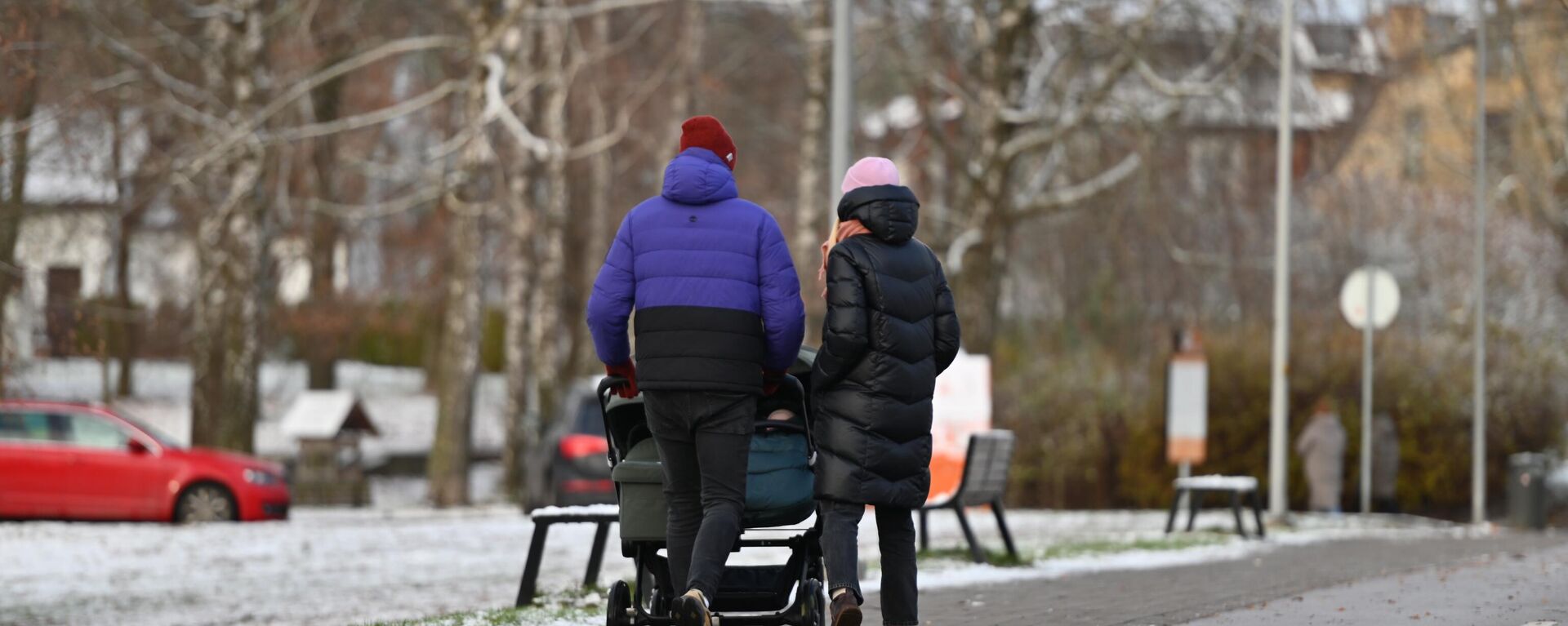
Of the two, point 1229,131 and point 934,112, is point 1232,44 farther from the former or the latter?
point 934,112

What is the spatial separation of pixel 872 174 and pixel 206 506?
51.6 feet

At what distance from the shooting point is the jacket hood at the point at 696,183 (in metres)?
7.72

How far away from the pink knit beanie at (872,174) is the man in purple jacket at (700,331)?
21.5 inches

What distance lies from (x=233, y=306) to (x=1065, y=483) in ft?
35.1

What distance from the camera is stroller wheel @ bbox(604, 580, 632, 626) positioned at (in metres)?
7.75

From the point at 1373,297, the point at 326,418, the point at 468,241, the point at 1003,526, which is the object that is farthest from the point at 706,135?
the point at 326,418

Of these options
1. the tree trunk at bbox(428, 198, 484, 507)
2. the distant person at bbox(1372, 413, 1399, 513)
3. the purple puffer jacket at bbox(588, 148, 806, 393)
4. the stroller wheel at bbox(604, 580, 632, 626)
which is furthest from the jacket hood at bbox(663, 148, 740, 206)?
the distant person at bbox(1372, 413, 1399, 513)

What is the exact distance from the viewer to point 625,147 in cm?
4319

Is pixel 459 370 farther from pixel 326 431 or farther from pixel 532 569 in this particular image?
pixel 532 569

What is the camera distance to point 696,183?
7.72 m

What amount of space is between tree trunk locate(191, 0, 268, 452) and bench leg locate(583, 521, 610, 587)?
14442mm

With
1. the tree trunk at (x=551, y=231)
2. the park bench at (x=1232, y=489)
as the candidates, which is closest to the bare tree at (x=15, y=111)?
the park bench at (x=1232, y=489)

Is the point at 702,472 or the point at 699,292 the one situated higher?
the point at 699,292

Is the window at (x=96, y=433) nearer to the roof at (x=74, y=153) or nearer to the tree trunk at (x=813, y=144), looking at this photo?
the roof at (x=74, y=153)
